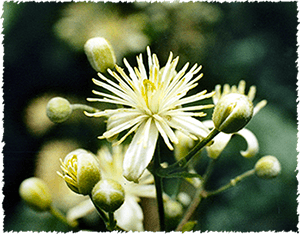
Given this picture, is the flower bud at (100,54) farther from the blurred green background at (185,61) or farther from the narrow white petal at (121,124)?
the blurred green background at (185,61)

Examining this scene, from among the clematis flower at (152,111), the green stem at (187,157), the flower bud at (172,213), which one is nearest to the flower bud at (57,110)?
the clematis flower at (152,111)

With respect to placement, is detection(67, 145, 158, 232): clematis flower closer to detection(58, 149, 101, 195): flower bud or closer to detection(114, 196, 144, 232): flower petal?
detection(114, 196, 144, 232): flower petal

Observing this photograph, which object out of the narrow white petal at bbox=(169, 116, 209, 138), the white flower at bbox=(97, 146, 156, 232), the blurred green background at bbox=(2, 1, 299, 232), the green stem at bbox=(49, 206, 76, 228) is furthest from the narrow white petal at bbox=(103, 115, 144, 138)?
the blurred green background at bbox=(2, 1, 299, 232)

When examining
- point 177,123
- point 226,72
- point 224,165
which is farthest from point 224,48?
point 177,123

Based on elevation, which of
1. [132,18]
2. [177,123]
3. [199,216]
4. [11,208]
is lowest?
[199,216]

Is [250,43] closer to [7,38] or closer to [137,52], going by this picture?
[137,52]

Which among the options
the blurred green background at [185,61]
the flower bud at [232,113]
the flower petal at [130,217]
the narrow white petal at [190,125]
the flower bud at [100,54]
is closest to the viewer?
the flower bud at [232,113]

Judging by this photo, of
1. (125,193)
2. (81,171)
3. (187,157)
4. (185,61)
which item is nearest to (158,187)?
(187,157)
